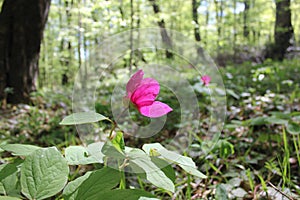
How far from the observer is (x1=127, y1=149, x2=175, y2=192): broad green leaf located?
502mm

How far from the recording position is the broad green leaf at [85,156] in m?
0.56

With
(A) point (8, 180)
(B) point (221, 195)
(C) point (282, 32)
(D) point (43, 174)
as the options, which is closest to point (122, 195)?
(D) point (43, 174)

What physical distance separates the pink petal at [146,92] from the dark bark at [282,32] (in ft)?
22.5

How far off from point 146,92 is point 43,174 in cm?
25

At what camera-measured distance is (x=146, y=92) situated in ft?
1.80

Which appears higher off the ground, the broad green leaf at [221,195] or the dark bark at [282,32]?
the dark bark at [282,32]

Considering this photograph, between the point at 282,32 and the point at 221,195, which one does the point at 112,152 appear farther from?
the point at 282,32

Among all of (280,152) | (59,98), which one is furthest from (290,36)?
(280,152)

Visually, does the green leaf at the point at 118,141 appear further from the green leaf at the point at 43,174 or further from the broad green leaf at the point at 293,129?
the broad green leaf at the point at 293,129

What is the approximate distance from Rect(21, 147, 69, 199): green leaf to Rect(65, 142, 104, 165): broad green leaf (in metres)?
0.04

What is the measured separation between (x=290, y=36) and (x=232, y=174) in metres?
6.76

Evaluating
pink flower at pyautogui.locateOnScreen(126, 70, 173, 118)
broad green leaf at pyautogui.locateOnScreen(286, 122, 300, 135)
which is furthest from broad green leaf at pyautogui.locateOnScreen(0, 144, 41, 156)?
broad green leaf at pyautogui.locateOnScreen(286, 122, 300, 135)

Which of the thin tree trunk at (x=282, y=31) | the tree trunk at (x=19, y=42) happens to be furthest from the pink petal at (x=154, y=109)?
the thin tree trunk at (x=282, y=31)

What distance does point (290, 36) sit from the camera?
686 centimetres
